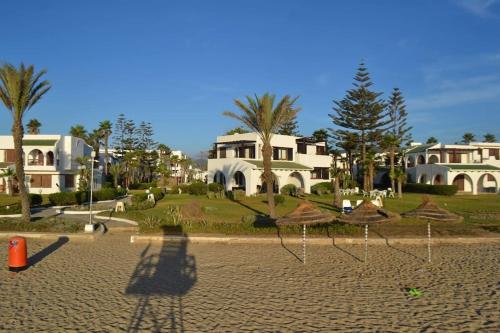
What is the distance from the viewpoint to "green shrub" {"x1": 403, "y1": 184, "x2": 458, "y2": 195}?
135ft

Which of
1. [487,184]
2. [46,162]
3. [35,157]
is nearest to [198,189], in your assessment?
[46,162]

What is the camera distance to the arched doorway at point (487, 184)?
47781 mm

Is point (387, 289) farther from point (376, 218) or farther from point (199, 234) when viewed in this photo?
point (199, 234)

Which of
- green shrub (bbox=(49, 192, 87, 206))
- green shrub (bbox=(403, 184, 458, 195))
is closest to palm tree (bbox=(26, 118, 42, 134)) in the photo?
green shrub (bbox=(49, 192, 87, 206))

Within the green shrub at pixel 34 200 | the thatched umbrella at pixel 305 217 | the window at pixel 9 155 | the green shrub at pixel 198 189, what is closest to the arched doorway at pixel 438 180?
the green shrub at pixel 198 189

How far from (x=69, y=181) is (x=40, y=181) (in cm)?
302

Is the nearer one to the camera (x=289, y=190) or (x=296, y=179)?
(x=289, y=190)

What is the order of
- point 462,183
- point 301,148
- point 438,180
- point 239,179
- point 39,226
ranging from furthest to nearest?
point 438,180, point 462,183, point 301,148, point 239,179, point 39,226

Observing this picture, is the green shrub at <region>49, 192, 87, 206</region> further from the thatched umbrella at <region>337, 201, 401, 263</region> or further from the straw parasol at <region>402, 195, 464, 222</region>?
the straw parasol at <region>402, 195, 464, 222</region>

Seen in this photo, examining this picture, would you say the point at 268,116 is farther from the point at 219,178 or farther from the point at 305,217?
the point at 219,178

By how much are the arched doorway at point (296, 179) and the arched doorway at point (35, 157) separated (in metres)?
26.0

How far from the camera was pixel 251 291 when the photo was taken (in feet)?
28.7

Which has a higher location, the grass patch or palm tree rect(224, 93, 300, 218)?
palm tree rect(224, 93, 300, 218)

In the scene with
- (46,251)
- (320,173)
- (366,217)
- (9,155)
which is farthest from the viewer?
(320,173)
